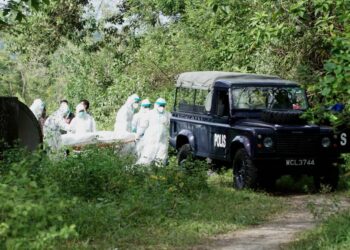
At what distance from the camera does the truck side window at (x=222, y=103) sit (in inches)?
539

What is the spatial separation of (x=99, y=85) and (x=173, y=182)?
2030 centimetres

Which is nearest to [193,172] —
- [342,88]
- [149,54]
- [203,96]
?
[203,96]

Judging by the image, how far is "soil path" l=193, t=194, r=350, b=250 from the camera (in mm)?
8445

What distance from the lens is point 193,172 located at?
12227 mm

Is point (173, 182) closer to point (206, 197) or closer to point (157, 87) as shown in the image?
point (206, 197)

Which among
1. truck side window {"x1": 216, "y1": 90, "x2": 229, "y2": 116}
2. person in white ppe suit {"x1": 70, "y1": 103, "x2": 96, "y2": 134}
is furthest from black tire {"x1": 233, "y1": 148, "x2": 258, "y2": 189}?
person in white ppe suit {"x1": 70, "y1": 103, "x2": 96, "y2": 134}

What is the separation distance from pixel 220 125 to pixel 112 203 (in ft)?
14.2

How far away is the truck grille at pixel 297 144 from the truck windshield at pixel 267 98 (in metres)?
1.15

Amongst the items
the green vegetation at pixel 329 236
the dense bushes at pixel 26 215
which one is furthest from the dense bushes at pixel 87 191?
the green vegetation at pixel 329 236

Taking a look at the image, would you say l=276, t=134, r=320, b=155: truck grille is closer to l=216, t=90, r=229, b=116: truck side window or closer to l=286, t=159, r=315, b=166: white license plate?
l=286, t=159, r=315, b=166: white license plate

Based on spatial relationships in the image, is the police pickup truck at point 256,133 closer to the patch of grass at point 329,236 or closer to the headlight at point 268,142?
the headlight at point 268,142

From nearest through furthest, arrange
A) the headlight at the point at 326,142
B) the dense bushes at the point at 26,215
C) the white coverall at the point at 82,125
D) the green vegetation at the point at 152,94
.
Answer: the dense bushes at the point at 26,215
the green vegetation at the point at 152,94
the headlight at the point at 326,142
the white coverall at the point at 82,125

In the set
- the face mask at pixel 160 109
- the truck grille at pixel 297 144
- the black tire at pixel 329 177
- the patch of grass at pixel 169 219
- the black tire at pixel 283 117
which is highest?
the face mask at pixel 160 109

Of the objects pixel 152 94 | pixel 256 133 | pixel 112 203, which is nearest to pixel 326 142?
pixel 256 133
